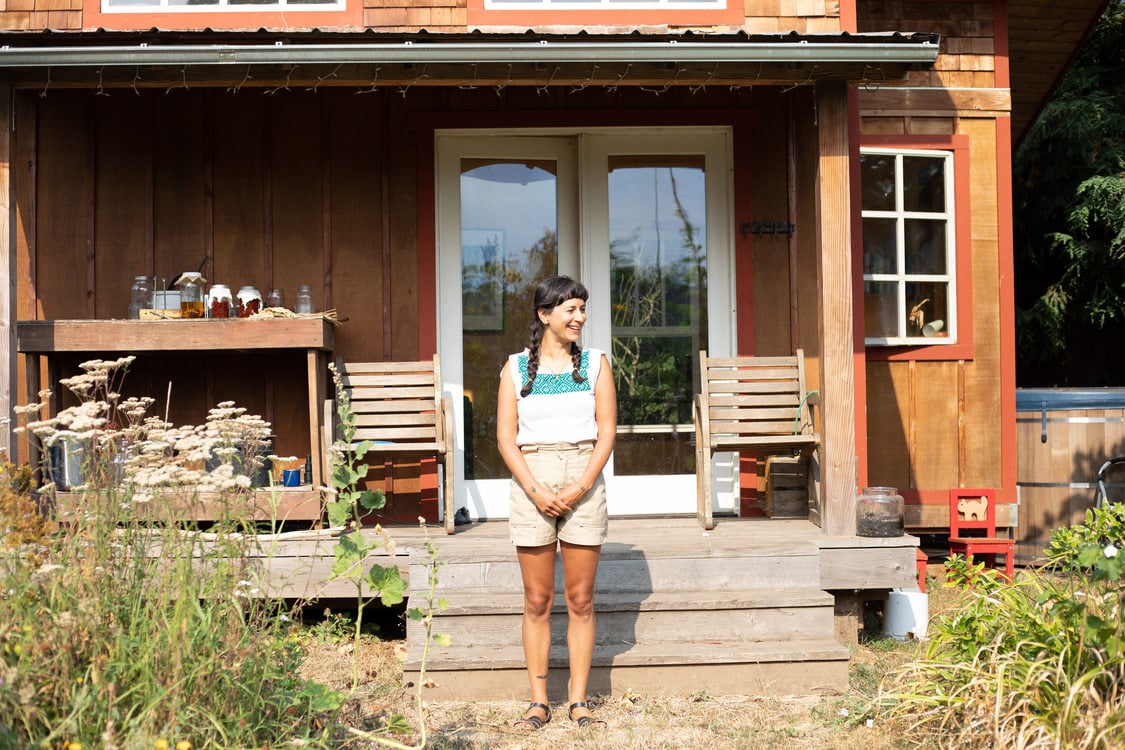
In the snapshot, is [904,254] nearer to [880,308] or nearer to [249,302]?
[880,308]

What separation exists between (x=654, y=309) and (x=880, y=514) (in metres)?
2.03

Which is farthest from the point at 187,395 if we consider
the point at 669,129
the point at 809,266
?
the point at 809,266

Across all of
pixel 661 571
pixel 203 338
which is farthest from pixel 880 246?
pixel 203 338

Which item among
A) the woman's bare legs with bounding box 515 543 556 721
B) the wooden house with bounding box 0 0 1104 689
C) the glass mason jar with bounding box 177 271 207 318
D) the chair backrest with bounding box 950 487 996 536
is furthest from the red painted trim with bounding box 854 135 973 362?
the glass mason jar with bounding box 177 271 207 318

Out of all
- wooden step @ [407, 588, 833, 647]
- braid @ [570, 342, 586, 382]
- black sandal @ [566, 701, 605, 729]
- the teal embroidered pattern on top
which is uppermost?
braid @ [570, 342, 586, 382]

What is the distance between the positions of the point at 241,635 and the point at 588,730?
1.46 meters

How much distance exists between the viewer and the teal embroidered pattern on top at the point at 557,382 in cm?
404

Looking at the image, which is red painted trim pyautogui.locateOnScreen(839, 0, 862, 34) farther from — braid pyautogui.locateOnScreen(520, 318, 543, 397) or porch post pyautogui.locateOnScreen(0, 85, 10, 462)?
porch post pyautogui.locateOnScreen(0, 85, 10, 462)

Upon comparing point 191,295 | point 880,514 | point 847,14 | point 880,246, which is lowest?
point 880,514

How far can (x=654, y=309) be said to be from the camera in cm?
Result: 671

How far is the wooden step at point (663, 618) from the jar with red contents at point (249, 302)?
2.28 meters

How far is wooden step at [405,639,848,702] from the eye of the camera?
4.45 meters

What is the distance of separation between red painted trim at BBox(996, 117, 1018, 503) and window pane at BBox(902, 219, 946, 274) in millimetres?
397

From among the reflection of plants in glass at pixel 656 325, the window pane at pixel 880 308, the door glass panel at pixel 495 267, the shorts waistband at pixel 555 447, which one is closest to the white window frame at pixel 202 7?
the door glass panel at pixel 495 267
